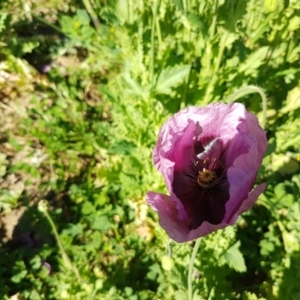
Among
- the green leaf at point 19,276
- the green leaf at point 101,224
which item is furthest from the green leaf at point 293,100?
the green leaf at point 19,276

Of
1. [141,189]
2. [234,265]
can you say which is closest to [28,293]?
[141,189]

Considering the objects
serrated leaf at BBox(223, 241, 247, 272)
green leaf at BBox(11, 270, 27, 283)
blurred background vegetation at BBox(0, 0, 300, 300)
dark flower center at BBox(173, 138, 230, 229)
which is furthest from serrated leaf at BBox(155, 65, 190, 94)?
green leaf at BBox(11, 270, 27, 283)

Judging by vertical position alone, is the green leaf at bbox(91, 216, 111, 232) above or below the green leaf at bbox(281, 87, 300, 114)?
below

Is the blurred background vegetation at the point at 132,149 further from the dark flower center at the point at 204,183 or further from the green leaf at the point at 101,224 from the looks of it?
the dark flower center at the point at 204,183

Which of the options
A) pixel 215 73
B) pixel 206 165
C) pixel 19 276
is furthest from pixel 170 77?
pixel 19 276

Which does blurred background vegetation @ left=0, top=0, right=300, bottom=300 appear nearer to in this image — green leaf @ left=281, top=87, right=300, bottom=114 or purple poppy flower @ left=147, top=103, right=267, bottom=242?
green leaf @ left=281, top=87, right=300, bottom=114

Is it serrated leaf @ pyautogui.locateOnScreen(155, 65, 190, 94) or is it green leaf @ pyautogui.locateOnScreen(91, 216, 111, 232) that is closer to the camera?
serrated leaf @ pyautogui.locateOnScreen(155, 65, 190, 94)

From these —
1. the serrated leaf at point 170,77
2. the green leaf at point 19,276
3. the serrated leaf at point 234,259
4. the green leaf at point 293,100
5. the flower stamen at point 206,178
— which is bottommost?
the green leaf at point 19,276

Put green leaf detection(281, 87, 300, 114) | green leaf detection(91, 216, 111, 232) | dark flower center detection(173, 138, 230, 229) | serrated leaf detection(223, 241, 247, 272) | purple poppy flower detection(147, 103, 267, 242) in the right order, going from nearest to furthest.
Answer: purple poppy flower detection(147, 103, 267, 242), dark flower center detection(173, 138, 230, 229), serrated leaf detection(223, 241, 247, 272), green leaf detection(281, 87, 300, 114), green leaf detection(91, 216, 111, 232)
